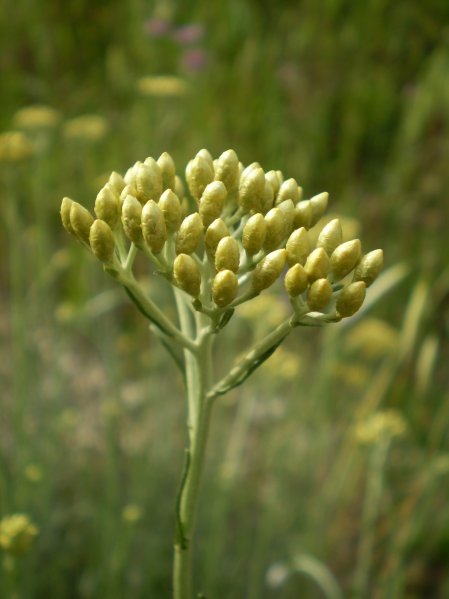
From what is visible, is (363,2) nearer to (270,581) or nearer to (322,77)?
(322,77)

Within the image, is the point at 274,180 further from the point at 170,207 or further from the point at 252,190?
the point at 170,207

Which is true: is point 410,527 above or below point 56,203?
below

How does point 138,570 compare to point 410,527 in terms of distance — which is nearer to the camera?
point 410,527

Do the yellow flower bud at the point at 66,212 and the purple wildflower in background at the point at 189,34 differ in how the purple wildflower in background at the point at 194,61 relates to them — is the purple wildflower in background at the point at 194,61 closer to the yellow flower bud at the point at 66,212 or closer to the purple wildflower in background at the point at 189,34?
the purple wildflower in background at the point at 189,34

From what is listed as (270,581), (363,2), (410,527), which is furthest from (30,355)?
(363,2)

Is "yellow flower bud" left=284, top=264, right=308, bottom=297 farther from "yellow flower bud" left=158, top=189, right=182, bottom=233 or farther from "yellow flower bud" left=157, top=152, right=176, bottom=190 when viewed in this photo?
"yellow flower bud" left=157, top=152, right=176, bottom=190

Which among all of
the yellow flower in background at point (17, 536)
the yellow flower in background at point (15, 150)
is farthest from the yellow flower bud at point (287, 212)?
the yellow flower in background at point (15, 150)
